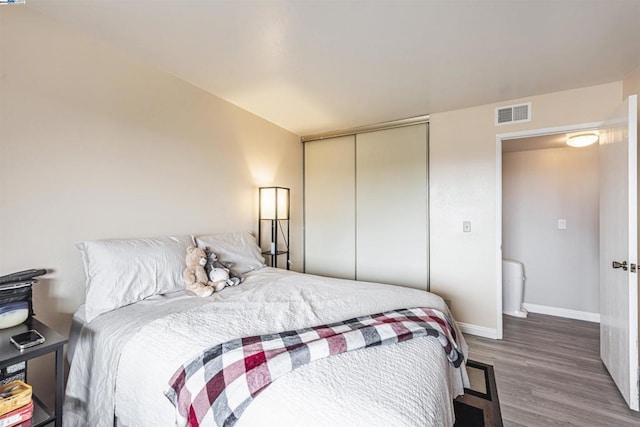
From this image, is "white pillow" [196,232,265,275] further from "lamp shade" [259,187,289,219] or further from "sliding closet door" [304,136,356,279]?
"sliding closet door" [304,136,356,279]

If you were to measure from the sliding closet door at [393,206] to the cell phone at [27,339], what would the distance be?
10.0 feet

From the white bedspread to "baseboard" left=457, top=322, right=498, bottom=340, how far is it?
4.52 ft

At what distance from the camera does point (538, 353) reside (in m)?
2.55

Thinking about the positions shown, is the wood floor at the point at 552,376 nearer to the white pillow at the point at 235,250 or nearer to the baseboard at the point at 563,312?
the baseboard at the point at 563,312

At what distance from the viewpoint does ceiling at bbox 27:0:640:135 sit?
5.16 ft

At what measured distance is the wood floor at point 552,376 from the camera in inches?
69.5

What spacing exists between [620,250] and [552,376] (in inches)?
43.3

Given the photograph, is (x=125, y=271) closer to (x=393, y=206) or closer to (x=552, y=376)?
(x=393, y=206)

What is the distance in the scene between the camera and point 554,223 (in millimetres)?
3629

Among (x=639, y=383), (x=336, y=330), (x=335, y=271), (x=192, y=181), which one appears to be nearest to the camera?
(x=336, y=330)

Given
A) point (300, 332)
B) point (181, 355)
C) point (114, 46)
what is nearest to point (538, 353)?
point (300, 332)

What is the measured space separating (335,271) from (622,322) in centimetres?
273

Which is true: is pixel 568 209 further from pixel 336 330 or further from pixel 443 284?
pixel 336 330

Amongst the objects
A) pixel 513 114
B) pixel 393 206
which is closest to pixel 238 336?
pixel 393 206
